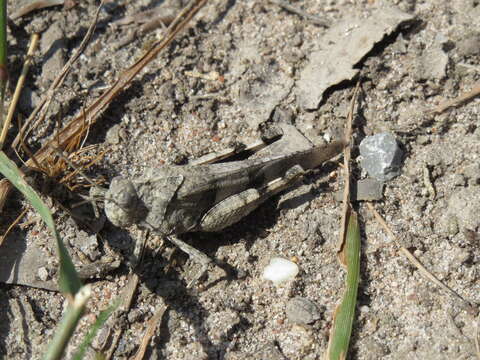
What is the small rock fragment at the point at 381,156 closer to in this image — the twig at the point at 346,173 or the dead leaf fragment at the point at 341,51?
the twig at the point at 346,173

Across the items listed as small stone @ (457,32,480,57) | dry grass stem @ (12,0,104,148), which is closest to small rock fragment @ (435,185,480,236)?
small stone @ (457,32,480,57)

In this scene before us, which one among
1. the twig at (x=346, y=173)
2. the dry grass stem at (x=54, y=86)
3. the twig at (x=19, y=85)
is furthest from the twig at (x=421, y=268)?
the twig at (x=19, y=85)

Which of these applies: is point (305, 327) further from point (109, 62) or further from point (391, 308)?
point (109, 62)

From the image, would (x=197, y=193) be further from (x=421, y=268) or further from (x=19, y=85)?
(x=19, y=85)

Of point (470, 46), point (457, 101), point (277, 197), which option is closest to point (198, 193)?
point (277, 197)

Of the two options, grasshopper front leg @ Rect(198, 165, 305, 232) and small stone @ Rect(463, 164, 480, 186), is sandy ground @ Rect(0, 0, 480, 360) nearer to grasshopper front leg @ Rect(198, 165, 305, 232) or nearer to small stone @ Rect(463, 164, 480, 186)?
small stone @ Rect(463, 164, 480, 186)
